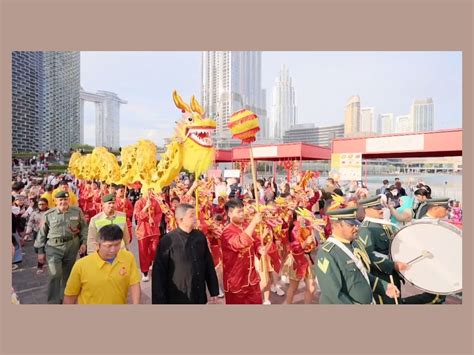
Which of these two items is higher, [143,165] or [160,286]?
[143,165]

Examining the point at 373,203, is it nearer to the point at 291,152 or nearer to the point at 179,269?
the point at 179,269

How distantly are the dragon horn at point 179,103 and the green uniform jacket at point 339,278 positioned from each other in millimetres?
2328

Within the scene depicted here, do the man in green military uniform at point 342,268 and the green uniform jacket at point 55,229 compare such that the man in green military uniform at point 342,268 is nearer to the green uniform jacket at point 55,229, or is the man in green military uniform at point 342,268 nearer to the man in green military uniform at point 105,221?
the man in green military uniform at point 105,221

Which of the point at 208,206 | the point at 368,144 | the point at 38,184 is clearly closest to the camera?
the point at 208,206

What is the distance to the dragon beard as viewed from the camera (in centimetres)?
338

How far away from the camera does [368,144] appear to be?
6.74 m

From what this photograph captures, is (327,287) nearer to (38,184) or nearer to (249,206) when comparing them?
(249,206)

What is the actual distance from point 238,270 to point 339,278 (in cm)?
95

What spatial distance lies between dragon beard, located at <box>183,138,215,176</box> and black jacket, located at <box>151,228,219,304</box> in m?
1.24

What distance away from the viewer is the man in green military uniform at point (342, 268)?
6.95 ft

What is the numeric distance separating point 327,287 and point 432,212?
5.82ft

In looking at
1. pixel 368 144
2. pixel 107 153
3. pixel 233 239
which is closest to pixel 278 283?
pixel 233 239

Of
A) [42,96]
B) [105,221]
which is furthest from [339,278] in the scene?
[42,96]

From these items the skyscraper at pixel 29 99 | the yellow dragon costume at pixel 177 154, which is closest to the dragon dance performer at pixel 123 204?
the yellow dragon costume at pixel 177 154
